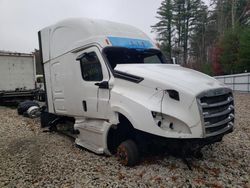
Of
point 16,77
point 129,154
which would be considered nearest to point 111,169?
point 129,154

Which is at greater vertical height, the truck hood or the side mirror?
the side mirror

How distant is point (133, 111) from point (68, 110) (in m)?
2.76

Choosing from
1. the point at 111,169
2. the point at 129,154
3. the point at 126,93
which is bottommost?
the point at 111,169

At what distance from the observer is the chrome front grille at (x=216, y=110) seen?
371 cm

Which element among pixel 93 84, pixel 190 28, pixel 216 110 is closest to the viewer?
pixel 216 110

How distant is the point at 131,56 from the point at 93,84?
1.13 m

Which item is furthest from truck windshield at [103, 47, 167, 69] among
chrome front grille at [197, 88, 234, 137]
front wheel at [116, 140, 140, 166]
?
chrome front grille at [197, 88, 234, 137]

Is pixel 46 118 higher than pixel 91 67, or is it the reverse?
pixel 91 67

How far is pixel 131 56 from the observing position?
553cm

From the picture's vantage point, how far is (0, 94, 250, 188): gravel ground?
3805mm

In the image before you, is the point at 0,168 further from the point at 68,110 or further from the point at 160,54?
the point at 160,54

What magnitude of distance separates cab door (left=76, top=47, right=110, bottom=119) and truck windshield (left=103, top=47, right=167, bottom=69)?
0.90 ft

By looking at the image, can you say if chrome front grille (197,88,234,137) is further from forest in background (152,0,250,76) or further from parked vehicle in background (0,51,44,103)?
forest in background (152,0,250,76)

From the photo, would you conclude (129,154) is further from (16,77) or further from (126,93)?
(16,77)
